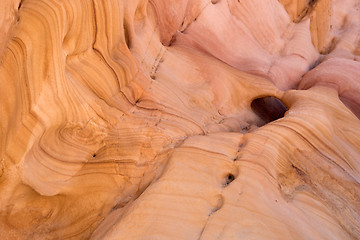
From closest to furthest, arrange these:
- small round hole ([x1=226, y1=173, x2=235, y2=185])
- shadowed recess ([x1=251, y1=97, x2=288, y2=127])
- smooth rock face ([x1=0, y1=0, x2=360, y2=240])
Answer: smooth rock face ([x1=0, y1=0, x2=360, y2=240])
small round hole ([x1=226, y1=173, x2=235, y2=185])
shadowed recess ([x1=251, y1=97, x2=288, y2=127])

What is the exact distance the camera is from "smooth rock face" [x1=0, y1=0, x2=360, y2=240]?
1621mm

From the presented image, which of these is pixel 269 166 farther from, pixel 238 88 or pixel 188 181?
pixel 238 88

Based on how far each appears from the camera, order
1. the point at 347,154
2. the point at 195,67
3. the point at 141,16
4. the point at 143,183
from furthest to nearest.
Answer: the point at 195,67
the point at 141,16
the point at 347,154
the point at 143,183

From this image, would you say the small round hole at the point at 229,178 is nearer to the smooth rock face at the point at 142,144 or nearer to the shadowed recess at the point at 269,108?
the smooth rock face at the point at 142,144

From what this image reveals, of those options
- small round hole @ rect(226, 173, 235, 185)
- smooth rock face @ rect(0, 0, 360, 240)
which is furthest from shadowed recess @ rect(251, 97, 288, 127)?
small round hole @ rect(226, 173, 235, 185)

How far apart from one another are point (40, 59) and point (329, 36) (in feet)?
15.2

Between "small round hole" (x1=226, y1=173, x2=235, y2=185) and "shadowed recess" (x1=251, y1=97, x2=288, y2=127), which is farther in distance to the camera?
"shadowed recess" (x1=251, y1=97, x2=288, y2=127)

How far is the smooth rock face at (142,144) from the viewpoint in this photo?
5.32 ft

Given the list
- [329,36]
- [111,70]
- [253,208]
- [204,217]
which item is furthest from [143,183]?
[329,36]

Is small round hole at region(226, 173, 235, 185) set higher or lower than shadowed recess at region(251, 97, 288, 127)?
higher

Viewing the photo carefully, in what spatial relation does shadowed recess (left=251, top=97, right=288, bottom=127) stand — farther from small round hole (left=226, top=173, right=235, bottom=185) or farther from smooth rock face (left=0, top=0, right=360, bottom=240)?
small round hole (left=226, top=173, right=235, bottom=185)

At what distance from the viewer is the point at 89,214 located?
1.91m

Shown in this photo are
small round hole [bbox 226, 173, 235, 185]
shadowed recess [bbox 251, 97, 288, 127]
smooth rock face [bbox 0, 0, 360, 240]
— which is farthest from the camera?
shadowed recess [bbox 251, 97, 288, 127]

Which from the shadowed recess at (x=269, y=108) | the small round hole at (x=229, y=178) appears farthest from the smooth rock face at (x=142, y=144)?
the shadowed recess at (x=269, y=108)
